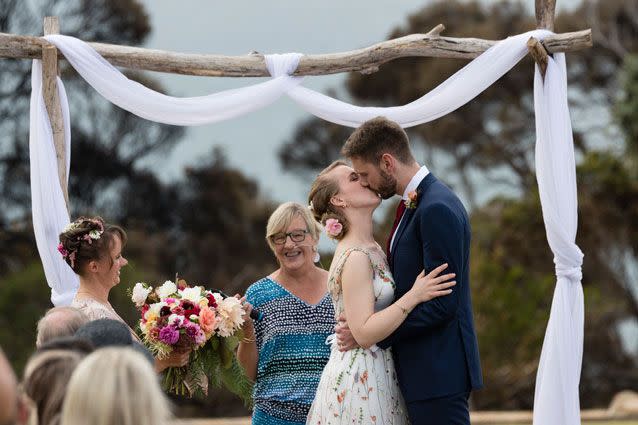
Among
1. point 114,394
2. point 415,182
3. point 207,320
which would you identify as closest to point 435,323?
point 415,182

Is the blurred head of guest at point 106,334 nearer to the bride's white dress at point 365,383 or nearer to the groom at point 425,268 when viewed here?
the bride's white dress at point 365,383

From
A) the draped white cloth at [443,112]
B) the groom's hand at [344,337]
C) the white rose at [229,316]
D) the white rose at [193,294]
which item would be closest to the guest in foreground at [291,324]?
the white rose at [229,316]

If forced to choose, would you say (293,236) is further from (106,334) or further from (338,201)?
(106,334)

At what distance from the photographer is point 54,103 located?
6688 millimetres

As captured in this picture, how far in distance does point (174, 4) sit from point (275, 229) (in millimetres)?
21348

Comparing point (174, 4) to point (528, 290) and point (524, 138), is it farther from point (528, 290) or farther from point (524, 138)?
point (528, 290)

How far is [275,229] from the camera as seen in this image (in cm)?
545

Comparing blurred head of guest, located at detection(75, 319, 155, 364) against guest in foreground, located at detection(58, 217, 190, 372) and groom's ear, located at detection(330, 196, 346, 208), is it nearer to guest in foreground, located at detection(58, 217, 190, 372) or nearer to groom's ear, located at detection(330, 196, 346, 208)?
groom's ear, located at detection(330, 196, 346, 208)

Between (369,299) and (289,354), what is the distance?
1.14 m

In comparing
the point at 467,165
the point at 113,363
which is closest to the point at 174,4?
the point at 467,165

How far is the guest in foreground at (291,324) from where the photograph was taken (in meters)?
5.38

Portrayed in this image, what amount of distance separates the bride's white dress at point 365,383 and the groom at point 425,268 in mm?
57

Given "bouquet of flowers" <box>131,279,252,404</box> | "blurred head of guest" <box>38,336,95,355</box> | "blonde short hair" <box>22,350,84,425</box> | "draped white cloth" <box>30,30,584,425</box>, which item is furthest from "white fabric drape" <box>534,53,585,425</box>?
"blonde short hair" <box>22,350,84,425</box>

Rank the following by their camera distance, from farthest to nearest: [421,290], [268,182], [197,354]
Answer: [268,182] < [197,354] < [421,290]
